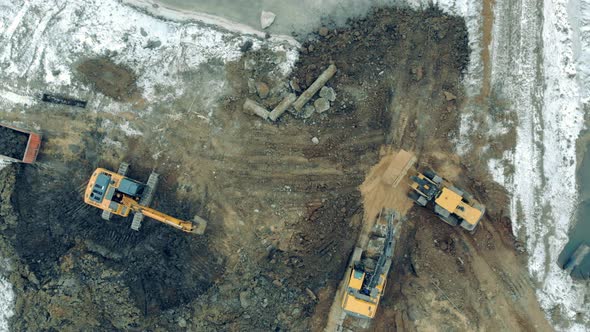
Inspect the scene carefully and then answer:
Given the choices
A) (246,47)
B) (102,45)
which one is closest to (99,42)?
(102,45)

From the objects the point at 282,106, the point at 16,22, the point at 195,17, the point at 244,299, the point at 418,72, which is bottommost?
the point at 244,299

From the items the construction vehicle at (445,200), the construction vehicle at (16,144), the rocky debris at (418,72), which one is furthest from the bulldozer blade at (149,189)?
the rocky debris at (418,72)

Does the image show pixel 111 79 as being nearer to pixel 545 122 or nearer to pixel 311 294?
pixel 311 294

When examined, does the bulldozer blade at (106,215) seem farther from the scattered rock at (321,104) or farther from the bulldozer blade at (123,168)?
the scattered rock at (321,104)

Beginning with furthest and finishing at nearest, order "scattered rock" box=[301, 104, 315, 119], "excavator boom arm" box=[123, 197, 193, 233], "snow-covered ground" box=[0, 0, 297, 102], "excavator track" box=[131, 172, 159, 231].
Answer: "snow-covered ground" box=[0, 0, 297, 102] < "scattered rock" box=[301, 104, 315, 119] < "excavator track" box=[131, 172, 159, 231] < "excavator boom arm" box=[123, 197, 193, 233]

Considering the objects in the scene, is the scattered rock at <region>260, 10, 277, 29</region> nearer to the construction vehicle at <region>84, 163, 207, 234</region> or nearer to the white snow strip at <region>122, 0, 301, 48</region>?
the white snow strip at <region>122, 0, 301, 48</region>

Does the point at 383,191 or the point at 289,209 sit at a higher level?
the point at 383,191

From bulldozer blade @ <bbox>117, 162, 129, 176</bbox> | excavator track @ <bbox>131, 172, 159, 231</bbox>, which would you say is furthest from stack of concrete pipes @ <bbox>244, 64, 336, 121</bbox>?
bulldozer blade @ <bbox>117, 162, 129, 176</bbox>
